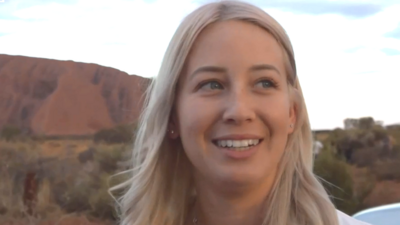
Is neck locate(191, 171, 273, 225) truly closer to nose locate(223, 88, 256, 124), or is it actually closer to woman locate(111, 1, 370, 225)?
woman locate(111, 1, 370, 225)

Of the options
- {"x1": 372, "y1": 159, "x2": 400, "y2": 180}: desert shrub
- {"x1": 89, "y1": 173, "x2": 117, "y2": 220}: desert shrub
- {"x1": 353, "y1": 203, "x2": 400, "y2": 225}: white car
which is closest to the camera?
{"x1": 353, "y1": 203, "x2": 400, "y2": 225}: white car

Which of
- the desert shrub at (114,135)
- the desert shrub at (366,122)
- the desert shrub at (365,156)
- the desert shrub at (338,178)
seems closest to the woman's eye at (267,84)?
the desert shrub at (338,178)

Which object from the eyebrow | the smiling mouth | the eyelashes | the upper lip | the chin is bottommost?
the chin

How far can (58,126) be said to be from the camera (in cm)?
4809

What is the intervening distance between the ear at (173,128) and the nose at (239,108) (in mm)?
369

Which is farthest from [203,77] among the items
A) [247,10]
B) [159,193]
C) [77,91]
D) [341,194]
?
[77,91]

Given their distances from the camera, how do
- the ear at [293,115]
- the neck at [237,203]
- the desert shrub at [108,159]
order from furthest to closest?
the desert shrub at [108,159] < the ear at [293,115] < the neck at [237,203]

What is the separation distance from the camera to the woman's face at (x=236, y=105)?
2.25 meters

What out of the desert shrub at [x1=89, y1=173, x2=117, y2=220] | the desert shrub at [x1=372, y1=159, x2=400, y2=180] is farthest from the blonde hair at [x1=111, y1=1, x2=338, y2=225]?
the desert shrub at [x1=372, y1=159, x2=400, y2=180]

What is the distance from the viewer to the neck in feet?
7.81

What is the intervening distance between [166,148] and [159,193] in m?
0.22

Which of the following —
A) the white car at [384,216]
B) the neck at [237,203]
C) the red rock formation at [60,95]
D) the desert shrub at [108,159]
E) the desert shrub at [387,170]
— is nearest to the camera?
the neck at [237,203]

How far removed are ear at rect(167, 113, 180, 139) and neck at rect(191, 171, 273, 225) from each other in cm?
26

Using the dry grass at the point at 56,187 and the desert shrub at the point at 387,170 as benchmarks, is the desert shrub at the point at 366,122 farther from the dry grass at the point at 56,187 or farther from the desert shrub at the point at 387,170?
the dry grass at the point at 56,187
